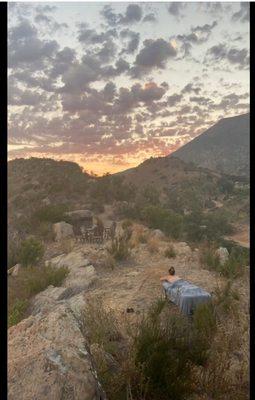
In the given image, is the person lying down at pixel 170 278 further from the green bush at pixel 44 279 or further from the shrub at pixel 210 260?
the green bush at pixel 44 279

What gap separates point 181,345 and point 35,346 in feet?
5.38

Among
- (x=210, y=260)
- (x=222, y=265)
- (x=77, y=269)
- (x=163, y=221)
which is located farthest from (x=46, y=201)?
(x=222, y=265)

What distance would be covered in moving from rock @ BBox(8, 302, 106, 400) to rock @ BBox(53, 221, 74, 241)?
10268 millimetres

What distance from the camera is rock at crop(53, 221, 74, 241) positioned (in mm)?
14447

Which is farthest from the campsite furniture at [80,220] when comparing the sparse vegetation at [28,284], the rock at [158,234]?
the sparse vegetation at [28,284]

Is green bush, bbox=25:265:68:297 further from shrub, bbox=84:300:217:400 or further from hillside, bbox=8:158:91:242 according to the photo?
hillside, bbox=8:158:91:242

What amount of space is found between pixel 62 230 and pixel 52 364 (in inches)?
451

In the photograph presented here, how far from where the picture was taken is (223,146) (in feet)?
271

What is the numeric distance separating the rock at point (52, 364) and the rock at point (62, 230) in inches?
404

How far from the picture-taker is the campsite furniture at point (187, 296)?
22.8 ft

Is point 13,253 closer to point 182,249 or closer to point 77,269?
point 77,269

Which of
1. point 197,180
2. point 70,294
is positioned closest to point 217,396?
point 70,294

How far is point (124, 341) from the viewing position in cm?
541

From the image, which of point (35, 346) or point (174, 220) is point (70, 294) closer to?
point (35, 346)
